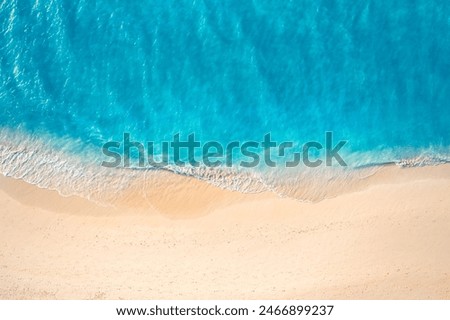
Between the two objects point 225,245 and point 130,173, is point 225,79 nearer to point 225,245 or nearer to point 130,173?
point 130,173

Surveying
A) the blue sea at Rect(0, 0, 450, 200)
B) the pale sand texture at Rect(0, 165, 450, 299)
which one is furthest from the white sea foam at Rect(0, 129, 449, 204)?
the pale sand texture at Rect(0, 165, 450, 299)

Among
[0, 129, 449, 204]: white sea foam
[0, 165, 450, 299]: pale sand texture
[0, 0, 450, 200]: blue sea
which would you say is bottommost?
[0, 165, 450, 299]: pale sand texture

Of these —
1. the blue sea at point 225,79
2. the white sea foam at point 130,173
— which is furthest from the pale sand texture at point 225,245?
the blue sea at point 225,79

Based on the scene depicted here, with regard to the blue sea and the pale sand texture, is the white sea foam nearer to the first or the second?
the blue sea

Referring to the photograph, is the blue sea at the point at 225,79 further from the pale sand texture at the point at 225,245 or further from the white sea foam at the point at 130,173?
the pale sand texture at the point at 225,245

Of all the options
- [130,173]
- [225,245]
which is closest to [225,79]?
[130,173]
